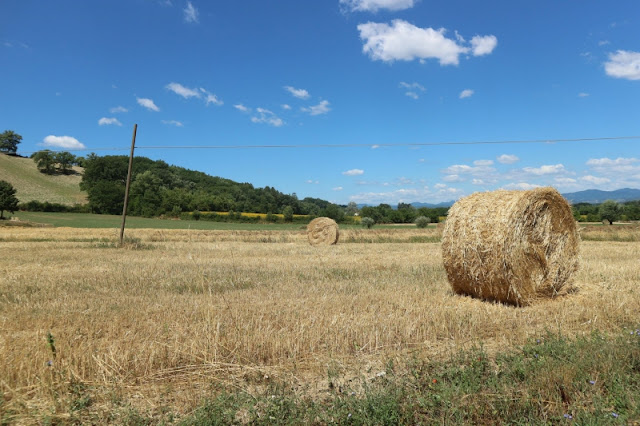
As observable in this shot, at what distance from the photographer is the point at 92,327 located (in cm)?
543

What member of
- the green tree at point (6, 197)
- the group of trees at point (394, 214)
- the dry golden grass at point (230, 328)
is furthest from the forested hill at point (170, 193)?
the dry golden grass at point (230, 328)

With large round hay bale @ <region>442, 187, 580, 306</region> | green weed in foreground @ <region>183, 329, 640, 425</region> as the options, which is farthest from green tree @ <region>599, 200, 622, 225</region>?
green weed in foreground @ <region>183, 329, 640, 425</region>

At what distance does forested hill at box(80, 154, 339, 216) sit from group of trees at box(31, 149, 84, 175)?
17.7 ft

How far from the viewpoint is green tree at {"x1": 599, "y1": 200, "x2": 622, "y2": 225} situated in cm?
4912

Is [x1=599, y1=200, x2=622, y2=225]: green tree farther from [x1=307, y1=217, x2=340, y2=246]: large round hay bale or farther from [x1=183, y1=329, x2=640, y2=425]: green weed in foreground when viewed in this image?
[x1=183, y1=329, x2=640, y2=425]: green weed in foreground

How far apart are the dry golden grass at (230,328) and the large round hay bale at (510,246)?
428 mm

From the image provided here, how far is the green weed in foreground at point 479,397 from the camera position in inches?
128

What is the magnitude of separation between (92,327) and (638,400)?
5.87 meters

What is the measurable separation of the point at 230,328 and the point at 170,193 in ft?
237

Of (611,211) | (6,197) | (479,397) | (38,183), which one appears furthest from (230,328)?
(38,183)

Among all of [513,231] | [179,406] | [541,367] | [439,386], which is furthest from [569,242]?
[179,406]

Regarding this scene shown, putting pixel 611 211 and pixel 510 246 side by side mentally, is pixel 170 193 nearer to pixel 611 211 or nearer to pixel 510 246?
pixel 611 211

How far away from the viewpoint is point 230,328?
5402mm

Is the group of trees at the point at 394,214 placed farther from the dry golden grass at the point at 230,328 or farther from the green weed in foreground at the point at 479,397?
the green weed in foreground at the point at 479,397
